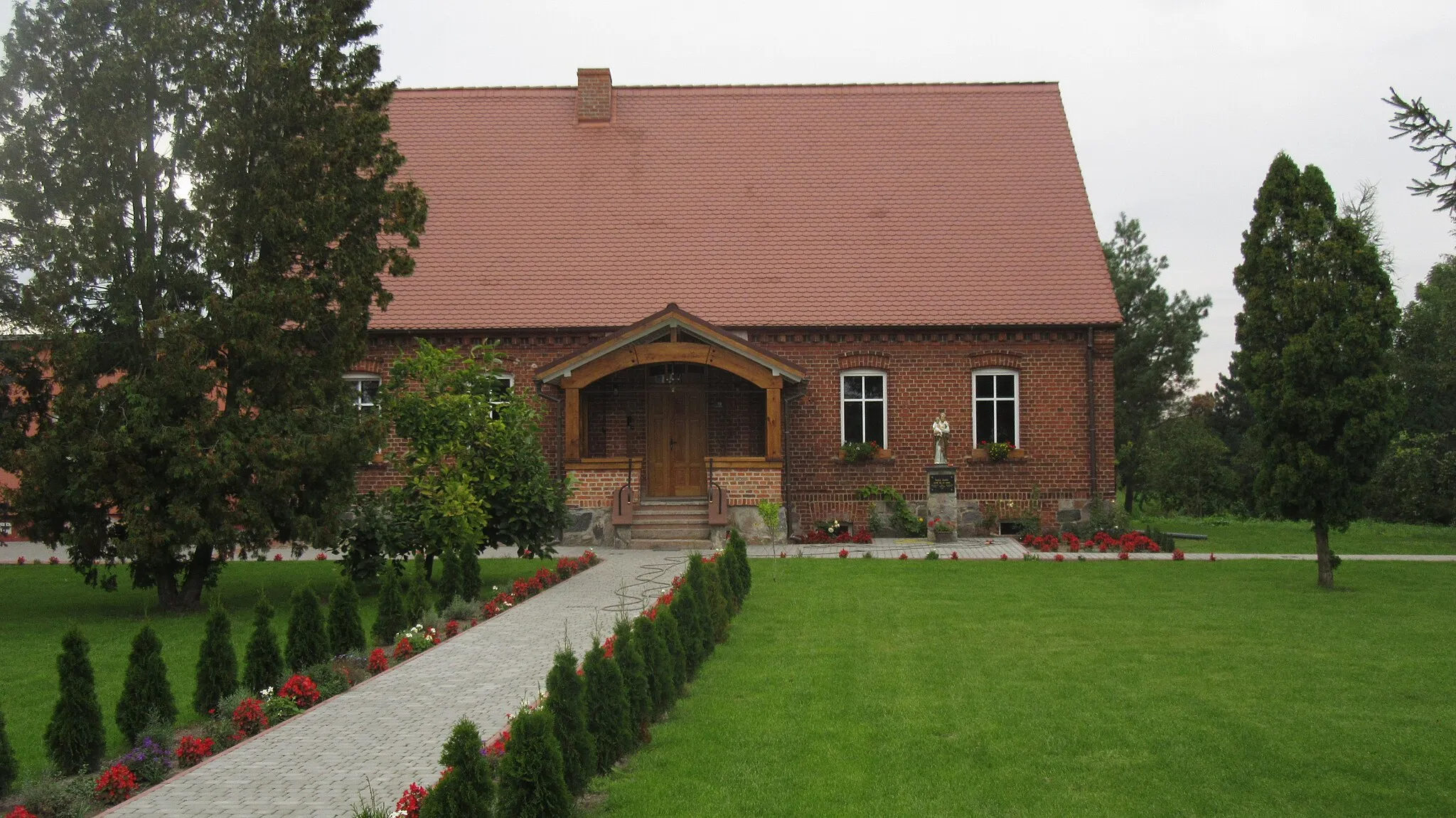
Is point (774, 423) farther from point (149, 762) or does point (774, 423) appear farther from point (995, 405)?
point (149, 762)

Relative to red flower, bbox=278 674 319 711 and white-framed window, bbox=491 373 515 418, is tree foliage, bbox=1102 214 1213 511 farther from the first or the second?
red flower, bbox=278 674 319 711

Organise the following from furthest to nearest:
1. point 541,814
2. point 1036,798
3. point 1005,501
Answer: point 1005,501, point 1036,798, point 541,814

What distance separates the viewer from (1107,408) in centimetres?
2336

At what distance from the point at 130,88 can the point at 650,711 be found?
10.6 m

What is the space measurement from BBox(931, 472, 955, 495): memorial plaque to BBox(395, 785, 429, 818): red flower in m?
16.9

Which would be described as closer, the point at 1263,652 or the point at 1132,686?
the point at 1132,686

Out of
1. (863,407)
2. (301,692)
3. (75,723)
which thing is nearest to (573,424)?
(863,407)

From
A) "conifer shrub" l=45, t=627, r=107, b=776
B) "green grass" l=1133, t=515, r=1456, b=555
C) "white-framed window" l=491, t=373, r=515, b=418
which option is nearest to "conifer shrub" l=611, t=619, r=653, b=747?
"conifer shrub" l=45, t=627, r=107, b=776

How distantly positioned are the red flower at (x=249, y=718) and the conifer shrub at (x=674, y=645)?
2814 mm

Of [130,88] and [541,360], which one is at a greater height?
[130,88]

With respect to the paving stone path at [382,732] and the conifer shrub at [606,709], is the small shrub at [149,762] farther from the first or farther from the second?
the conifer shrub at [606,709]

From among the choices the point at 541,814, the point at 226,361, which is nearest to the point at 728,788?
the point at 541,814

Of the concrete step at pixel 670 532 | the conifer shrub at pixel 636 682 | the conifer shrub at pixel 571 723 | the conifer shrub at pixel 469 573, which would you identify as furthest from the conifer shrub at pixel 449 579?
the concrete step at pixel 670 532

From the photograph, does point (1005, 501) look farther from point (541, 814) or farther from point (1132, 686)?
point (541, 814)
